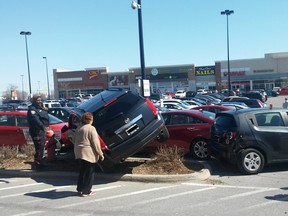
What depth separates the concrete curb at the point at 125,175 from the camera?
8031mm

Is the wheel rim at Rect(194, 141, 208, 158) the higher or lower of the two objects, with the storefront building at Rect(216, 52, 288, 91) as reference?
lower

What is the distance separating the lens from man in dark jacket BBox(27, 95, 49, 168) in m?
9.00

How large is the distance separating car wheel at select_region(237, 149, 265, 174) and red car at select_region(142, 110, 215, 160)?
6.05 feet

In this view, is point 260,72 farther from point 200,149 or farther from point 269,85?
point 200,149

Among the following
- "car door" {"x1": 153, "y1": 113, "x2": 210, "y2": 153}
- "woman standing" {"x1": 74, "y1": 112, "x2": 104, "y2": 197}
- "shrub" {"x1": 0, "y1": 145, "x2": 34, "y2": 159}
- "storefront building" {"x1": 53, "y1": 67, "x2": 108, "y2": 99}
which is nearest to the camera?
"woman standing" {"x1": 74, "y1": 112, "x2": 104, "y2": 197}

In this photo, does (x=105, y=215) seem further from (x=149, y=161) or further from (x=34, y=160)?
(x=34, y=160)

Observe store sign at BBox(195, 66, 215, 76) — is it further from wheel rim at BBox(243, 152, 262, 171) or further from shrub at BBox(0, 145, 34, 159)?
wheel rim at BBox(243, 152, 262, 171)

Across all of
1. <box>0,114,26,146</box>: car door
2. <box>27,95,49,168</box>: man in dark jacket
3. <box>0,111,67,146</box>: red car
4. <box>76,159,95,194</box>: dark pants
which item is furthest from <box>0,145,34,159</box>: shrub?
<box>76,159,95,194</box>: dark pants

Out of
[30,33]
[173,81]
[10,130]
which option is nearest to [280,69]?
[173,81]

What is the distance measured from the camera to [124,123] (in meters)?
7.82

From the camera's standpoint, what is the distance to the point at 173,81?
279 ft

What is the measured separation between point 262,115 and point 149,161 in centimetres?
283

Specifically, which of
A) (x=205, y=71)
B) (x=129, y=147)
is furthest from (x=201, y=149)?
(x=205, y=71)

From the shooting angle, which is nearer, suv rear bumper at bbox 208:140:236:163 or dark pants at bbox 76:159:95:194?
dark pants at bbox 76:159:95:194
